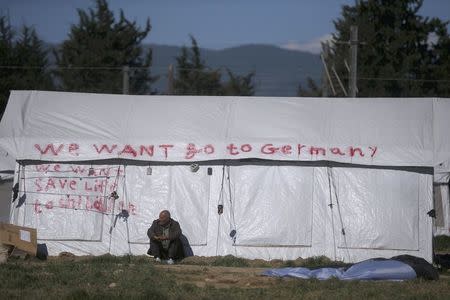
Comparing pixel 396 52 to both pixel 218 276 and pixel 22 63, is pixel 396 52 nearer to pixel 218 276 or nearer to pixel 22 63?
pixel 22 63

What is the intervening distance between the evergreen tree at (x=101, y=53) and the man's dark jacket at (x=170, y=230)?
2841 centimetres

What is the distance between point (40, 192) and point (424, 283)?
8460 mm

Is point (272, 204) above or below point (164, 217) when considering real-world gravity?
above

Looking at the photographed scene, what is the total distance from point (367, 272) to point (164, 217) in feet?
15.0

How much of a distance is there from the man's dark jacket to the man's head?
104 millimetres

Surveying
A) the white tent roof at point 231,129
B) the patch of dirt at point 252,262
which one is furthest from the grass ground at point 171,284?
the white tent roof at point 231,129

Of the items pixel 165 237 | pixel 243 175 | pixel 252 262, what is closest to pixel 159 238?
pixel 165 237

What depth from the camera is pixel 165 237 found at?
52.0 feet

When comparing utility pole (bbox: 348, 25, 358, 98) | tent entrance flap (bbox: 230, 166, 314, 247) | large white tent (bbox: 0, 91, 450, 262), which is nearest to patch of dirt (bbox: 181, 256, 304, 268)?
large white tent (bbox: 0, 91, 450, 262)

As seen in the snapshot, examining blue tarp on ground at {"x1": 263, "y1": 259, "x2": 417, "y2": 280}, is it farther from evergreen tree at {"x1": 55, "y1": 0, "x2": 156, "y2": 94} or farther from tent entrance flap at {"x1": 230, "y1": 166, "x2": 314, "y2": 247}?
evergreen tree at {"x1": 55, "y1": 0, "x2": 156, "y2": 94}

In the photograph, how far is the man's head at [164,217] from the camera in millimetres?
15836

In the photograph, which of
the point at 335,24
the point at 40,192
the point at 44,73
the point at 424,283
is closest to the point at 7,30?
the point at 44,73

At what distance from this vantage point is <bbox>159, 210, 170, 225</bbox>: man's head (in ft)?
52.0

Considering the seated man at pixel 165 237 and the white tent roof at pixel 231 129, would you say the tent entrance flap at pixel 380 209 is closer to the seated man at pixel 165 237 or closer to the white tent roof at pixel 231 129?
the white tent roof at pixel 231 129
